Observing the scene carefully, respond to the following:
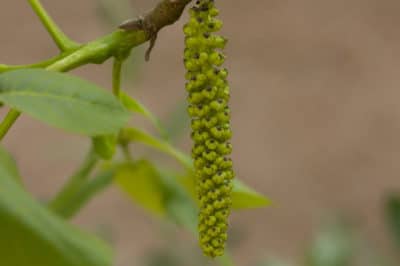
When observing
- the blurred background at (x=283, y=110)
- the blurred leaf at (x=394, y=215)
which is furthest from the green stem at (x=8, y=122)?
the blurred background at (x=283, y=110)

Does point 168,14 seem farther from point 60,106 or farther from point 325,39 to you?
point 325,39

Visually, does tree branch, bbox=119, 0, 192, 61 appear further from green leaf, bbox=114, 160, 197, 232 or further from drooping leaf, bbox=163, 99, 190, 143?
drooping leaf, bbox=163, 99, 190, 143

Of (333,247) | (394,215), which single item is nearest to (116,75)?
(333,247)

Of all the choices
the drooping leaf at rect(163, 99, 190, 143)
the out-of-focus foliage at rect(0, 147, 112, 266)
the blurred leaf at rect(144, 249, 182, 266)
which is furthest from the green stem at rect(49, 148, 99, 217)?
the blurred leaf at rect(144, 249, 182, 266)

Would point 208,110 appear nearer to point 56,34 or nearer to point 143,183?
point 56,34

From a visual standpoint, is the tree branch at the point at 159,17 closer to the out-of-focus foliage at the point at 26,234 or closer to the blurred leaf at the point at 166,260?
the out-of-focus foliage at the point at 26,234

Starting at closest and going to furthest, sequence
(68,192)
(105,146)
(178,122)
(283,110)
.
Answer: (105,146), (68,192), (178,122), (283,110)

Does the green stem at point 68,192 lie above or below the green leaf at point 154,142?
below
